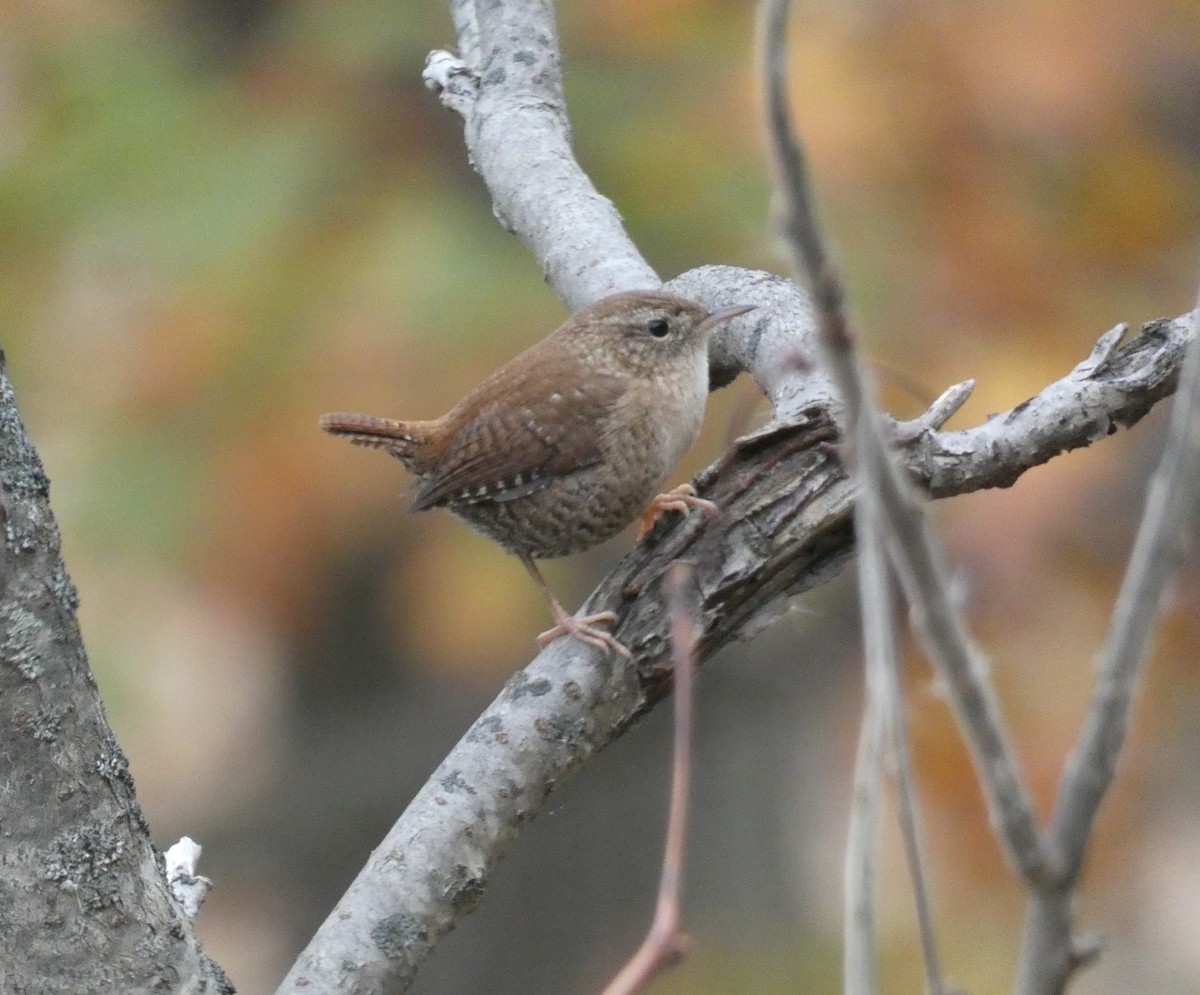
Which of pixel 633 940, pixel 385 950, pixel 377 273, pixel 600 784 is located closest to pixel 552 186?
pixel 377 273

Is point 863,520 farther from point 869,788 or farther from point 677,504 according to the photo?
point 677,504

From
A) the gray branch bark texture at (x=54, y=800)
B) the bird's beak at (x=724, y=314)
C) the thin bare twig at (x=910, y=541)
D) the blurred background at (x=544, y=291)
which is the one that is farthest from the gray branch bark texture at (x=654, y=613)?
the blurred background at (x=544, y=291)

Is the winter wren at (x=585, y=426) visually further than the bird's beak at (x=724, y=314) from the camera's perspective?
Yes

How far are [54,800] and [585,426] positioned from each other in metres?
1.51

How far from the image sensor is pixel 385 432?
3137 millimetres

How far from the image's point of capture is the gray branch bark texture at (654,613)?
1.88 metres

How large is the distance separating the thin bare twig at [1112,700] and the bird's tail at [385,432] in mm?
2303

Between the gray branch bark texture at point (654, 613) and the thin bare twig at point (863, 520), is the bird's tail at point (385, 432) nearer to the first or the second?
the gray branch bark texture at point (654, 613)

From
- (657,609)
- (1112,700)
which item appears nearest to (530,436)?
(657,609)

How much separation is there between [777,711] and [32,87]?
3.23 m

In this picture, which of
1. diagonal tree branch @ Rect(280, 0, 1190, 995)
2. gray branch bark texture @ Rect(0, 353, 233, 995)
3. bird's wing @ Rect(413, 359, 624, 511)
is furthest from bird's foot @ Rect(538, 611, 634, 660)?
bird's wing @ Rect(413, 359, 624, 511)

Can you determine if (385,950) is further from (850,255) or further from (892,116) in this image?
(892,116)

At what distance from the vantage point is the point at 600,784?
17.0ft

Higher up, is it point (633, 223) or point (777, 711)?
point (633, 223)
